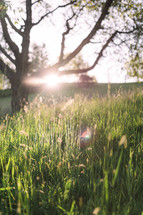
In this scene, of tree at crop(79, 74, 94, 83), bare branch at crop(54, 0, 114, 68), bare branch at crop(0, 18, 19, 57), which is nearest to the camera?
bare branch at crop(54, 0, 114, 68)

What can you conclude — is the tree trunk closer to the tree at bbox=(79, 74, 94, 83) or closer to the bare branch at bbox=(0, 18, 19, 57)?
the bare branch at bbox=(0, 18, 19, 57)

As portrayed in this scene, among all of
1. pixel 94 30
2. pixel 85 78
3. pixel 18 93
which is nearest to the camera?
pixel 94 30

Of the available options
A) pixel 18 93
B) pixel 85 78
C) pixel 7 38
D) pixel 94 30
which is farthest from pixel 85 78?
pixel 7 38

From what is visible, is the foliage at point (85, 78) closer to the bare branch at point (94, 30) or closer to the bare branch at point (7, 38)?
the bare branch at point (94, 30)

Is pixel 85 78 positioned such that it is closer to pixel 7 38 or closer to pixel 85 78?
pixel 85 78

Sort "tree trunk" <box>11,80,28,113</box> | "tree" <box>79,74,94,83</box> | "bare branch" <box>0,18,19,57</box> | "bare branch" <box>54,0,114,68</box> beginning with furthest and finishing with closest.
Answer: "tree" <box>79,74,94,83</box>
"tree trunk" <box>11,80,28,113</box>
"bare branch" <box>0,18,19,57</box>
"bare branch" <box>54,0,114,68</box>

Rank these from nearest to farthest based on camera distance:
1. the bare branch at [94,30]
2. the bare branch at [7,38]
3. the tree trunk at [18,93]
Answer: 1. the bare branch at [94,30]
2. the bare branch at [7,38]
3. the tree trunk at [18,93]

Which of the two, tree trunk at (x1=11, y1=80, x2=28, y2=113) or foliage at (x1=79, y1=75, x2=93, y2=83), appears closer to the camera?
tree trunk at (x1=11, y1=80, x2=28, y2=113)

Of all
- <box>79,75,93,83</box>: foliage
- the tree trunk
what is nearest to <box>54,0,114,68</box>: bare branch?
the tree trunk

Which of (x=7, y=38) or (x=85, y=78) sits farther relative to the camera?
(x=85, y=78)

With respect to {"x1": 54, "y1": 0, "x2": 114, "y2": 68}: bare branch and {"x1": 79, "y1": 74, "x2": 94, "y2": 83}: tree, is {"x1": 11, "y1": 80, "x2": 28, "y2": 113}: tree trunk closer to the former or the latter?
{"x1": 54, "y1": 0, "x2": 114, "y2": 68}: bare branch

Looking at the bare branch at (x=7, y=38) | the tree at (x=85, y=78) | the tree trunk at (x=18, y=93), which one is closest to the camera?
the bare branch at (x=7, y=38)

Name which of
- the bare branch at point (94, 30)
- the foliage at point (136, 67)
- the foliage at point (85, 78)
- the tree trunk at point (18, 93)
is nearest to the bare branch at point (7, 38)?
the tree trunk at point (18, 93)

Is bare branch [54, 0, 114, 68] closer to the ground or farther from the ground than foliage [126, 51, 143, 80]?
farther from the ground
